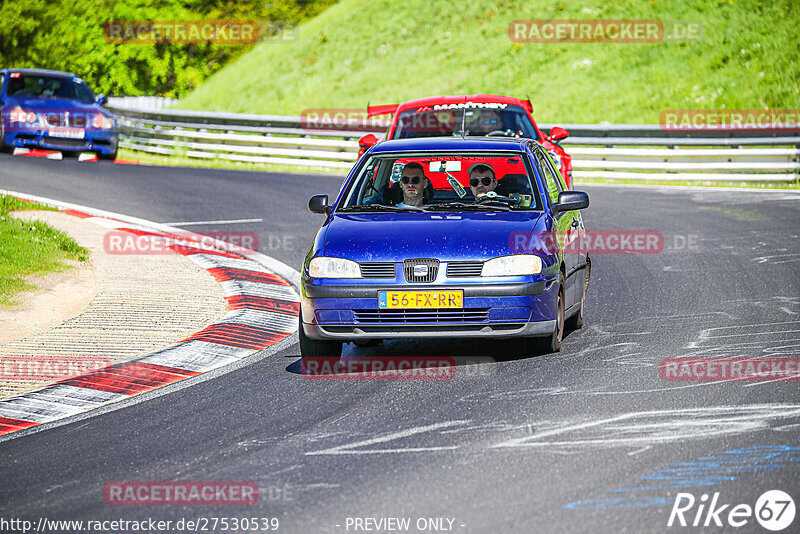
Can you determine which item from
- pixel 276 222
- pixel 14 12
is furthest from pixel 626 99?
pixel 14 12

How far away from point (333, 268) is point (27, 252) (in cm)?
534

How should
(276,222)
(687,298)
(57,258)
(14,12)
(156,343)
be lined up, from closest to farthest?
(156,343)
(687,298)
(57,258)
(276,222)
(14,12)

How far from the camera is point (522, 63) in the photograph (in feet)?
134

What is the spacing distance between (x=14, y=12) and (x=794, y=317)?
198 feet

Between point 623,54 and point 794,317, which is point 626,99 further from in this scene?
point 794,317

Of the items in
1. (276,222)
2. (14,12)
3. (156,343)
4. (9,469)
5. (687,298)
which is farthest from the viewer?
(14,12)

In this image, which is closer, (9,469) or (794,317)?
(9,469)

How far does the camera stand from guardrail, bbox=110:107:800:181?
23.1 m

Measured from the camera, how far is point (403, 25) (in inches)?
1873

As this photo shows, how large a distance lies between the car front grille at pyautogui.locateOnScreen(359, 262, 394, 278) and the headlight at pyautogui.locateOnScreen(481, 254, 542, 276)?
625mm

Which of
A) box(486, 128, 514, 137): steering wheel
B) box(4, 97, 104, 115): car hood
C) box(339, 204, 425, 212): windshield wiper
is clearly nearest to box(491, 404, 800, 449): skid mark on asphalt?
box(339, 204, 425, 212): windshield wiper

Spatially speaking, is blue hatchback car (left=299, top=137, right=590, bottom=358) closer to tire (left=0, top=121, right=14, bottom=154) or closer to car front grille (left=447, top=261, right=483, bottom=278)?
car front grille (left=447, top=261, right=483, bottom=278)
